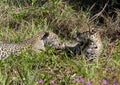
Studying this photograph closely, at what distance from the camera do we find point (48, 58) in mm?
6023

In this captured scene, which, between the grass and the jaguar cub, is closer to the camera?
Result: the grass

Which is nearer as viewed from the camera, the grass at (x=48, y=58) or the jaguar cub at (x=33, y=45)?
the grass at (x=48, y=58)

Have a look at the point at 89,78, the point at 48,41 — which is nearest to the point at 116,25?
the point at 48,41

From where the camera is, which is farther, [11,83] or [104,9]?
[104,9]

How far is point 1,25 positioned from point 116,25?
193 centimetres

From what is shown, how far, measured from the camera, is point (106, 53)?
6.44m

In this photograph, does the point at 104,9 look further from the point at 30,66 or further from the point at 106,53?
the point at 30,66

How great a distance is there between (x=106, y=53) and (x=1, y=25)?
2.10 m

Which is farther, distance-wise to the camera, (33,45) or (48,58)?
(33,45)

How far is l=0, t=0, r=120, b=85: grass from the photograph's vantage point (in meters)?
4.79

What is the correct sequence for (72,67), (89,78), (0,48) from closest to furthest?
(89,78), (72,67), (0,48)

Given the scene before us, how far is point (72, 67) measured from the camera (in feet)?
18.6

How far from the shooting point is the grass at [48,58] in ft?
15.7

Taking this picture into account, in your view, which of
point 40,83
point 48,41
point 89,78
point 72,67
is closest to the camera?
point 40,83
